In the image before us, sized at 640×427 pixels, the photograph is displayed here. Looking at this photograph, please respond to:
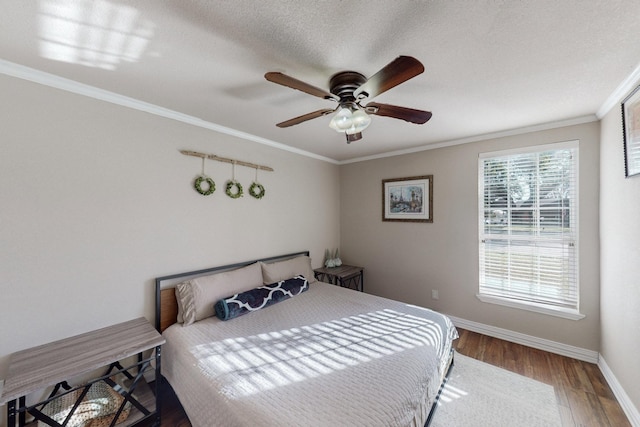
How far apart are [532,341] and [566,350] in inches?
10.4

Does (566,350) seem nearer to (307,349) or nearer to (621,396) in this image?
(621,396)

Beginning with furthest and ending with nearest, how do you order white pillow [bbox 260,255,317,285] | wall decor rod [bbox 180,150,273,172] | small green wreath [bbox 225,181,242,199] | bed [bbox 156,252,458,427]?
white pillow [bbox 260,255,317,285]
small green wreath [bbox 225,181,242,199]
wall decor rod [bbox 180,150,273,172]
bed [bbox 156,252,458,427]

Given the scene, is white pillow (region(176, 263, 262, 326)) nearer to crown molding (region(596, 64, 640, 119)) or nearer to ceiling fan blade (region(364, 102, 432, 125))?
ceiling fan blade (region(364, 102, 432, 125))

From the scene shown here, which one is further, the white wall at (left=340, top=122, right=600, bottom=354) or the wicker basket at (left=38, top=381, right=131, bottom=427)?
the white wall at (left=340, top=122, right=600, bottom=354)

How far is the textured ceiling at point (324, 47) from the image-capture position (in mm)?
1114

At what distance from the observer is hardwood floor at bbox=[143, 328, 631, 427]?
69.6 inches

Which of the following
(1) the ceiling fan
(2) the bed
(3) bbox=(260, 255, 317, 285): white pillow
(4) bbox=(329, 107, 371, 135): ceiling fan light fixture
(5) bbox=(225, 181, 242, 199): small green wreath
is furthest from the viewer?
(3) bbox=(260, 255, 317, 285): white pillow

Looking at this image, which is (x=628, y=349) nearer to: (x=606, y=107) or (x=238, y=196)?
(x=606, y=107)

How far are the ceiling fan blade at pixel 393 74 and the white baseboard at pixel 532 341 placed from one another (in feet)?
10.1

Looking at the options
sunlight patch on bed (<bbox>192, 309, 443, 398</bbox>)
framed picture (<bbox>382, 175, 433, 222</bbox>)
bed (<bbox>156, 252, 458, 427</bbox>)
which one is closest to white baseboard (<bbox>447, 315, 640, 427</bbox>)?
bed (<bbox>156, 252, 458, 427</bbox>)

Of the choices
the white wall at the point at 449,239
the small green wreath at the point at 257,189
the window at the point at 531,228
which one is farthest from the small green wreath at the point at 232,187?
the window at the point at 531,228

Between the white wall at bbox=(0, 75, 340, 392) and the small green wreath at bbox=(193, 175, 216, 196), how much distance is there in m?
0.05

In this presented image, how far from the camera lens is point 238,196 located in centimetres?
275

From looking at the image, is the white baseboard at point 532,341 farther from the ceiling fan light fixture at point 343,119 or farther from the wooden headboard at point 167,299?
the wooden headboard at point 167,299
